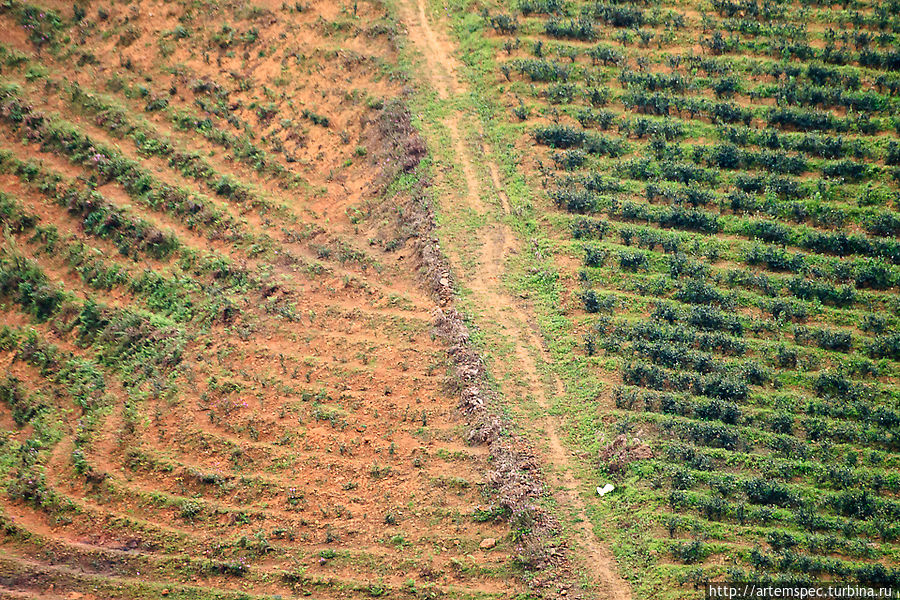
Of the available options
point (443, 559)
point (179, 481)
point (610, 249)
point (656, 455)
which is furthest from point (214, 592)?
point (610, 249)

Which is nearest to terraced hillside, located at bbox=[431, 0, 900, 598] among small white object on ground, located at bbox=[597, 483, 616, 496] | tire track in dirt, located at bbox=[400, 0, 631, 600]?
small white object on ground, located at bbox=[597, 483, 616, 496]

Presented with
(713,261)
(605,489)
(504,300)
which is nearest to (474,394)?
(504,300)

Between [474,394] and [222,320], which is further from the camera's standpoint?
[222,320]

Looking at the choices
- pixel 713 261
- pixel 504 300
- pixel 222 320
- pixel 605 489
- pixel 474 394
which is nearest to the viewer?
pixel 605 489

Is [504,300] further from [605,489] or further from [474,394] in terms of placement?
[605,489]

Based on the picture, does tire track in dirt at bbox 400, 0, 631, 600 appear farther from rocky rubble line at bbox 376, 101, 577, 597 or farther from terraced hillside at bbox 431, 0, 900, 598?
rocky rubble line at bbox 376, 101, 577, 597

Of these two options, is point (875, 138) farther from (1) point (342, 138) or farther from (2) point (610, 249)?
(1) point (342, 138)

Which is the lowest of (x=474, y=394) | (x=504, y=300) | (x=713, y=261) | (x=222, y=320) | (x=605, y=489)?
(x=605, y=489)
